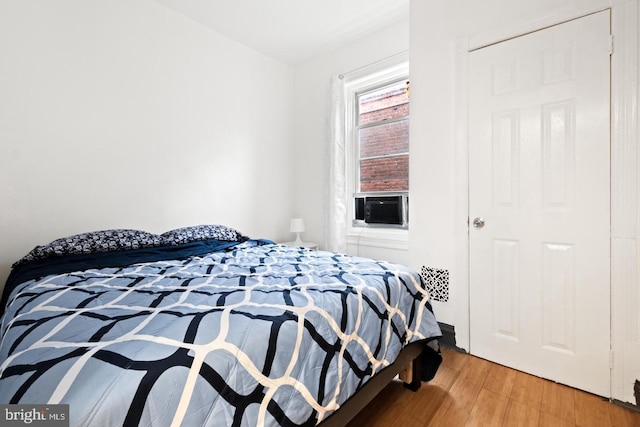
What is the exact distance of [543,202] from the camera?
183cm

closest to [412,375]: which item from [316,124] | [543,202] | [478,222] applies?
[478,222]

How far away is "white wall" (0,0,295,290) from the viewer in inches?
81.0

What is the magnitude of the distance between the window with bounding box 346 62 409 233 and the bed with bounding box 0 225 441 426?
128 cm

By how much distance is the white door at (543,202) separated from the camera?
5.47 feet

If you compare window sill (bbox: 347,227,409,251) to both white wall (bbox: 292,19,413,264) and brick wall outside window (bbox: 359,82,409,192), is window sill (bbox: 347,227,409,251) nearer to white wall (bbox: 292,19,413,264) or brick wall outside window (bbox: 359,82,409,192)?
white wall (bbox: 292,19,413,264)

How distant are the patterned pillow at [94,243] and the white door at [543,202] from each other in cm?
239

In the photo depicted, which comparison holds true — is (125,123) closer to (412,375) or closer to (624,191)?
(412,375)

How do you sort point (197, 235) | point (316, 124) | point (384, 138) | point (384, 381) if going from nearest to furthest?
point (384, 381), point (197, 235), point (384, 138), point (316, 124)

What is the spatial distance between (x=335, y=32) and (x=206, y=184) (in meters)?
2.04

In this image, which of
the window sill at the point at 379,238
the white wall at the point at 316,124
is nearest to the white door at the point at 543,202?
the window sill at the point at 379,238

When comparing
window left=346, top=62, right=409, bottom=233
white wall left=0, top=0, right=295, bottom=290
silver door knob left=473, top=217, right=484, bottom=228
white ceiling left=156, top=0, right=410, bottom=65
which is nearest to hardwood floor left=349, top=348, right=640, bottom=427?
silver door knob left=473, top=217, right=484, bottom=228

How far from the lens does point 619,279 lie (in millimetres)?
1602

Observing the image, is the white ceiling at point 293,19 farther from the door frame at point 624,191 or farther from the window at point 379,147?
the door frame at point 624,191

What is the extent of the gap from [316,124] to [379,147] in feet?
2.83
